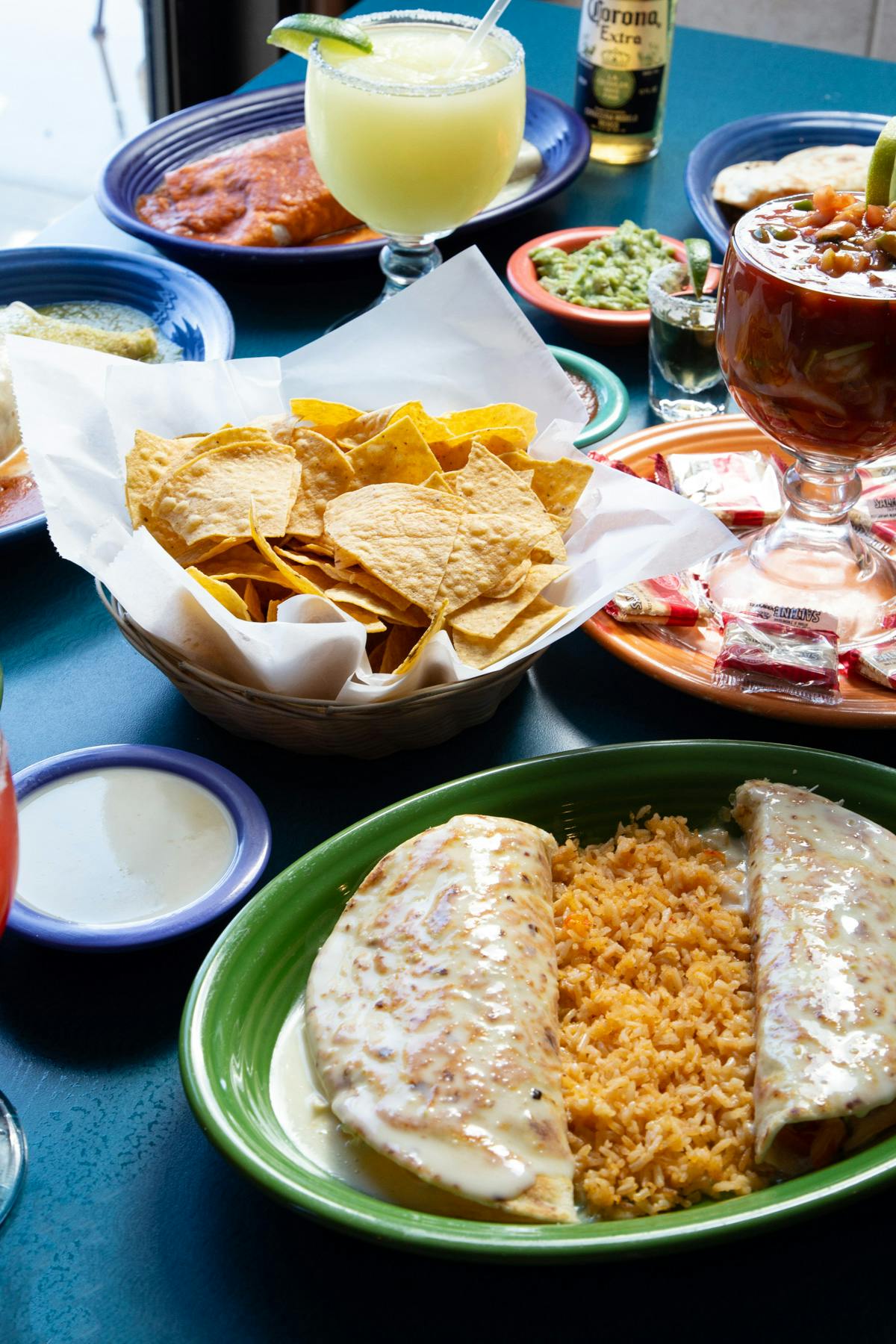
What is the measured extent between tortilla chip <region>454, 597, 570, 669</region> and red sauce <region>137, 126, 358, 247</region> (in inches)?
39.8

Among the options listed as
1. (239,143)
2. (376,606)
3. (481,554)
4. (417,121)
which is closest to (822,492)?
(481,554)

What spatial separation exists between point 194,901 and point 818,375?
68 centimetres

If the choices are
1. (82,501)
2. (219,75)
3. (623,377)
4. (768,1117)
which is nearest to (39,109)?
(219,75)

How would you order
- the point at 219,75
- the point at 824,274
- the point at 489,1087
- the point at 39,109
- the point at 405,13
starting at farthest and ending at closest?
1. the point at 39,109
2. the point at 219,75
3. the point at 405,13
4. the point at 824,274
5. the point at 489,1087

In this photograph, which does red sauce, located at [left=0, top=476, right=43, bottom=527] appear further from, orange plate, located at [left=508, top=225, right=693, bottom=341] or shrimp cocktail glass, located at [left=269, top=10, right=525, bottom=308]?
orange plate, located at [left=508, top=225, right=693, bottom=341]

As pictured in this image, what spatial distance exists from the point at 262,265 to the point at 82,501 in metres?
0.75

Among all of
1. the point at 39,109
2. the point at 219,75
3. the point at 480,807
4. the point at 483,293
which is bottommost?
the point at 39,109

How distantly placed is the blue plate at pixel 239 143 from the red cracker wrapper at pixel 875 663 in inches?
39.0

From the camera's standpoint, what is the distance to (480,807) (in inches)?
35.3

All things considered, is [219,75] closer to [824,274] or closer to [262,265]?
[262,265]

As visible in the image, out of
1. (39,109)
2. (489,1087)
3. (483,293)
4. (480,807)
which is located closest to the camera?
(489,1087)

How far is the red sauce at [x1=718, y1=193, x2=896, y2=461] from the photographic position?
104cm

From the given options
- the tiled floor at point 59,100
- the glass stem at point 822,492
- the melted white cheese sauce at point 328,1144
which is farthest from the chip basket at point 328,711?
the tiled floor at point 59,100

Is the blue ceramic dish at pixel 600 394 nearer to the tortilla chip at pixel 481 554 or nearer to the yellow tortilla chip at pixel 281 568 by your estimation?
the tortilla chip at pixel 481 554
